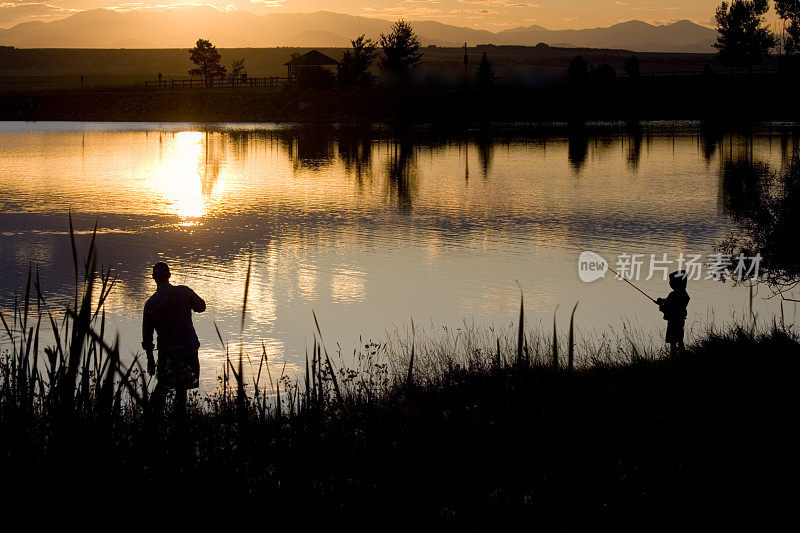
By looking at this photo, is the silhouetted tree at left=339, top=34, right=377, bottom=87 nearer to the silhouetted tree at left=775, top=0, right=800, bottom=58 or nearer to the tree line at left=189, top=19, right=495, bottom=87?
the tree line at left=189, top=19, right=495, bottom=87

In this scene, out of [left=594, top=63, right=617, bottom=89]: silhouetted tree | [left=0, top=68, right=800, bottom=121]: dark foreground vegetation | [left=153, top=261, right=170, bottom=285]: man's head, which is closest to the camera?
[left=153, top=261, right=170, bottom=285]: man's head

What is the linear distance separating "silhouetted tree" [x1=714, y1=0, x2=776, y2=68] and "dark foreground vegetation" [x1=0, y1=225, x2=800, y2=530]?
125 m

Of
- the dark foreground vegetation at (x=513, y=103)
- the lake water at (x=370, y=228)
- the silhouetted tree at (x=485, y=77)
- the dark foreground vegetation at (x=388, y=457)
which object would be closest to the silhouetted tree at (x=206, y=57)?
the dark foreground vegetation at (x=513, y=103)

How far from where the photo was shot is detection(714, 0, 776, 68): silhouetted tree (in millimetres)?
124688

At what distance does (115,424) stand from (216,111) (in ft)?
338

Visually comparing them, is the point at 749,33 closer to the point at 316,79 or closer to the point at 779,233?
the point at 316,79

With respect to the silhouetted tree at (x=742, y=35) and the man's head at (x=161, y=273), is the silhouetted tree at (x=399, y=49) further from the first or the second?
the man's head at (x=161, y=273)

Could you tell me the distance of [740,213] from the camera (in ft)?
100

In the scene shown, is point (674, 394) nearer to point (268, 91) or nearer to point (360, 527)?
point (360, 527)

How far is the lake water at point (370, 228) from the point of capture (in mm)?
17922

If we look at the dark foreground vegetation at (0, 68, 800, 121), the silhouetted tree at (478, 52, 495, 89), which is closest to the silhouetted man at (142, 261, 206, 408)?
the dark foreground vegetation at (0, 68, 800, 121)

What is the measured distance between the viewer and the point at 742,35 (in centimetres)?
12750

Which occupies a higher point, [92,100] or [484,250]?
[92,100]

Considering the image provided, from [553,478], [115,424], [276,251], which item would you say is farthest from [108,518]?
[276,251]
